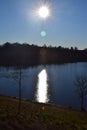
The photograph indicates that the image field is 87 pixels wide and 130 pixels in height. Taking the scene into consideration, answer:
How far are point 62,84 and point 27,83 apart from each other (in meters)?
15.9

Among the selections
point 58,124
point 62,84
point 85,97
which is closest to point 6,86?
point 62,84

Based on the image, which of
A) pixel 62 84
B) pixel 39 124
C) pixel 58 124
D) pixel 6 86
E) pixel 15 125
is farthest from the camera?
pixel 62 84

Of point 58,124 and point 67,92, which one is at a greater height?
point 67,92

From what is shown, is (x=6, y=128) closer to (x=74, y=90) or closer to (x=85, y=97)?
(x=85, y=97)

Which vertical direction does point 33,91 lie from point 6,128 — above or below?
above

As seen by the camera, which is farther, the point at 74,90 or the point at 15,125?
the point at 74,90

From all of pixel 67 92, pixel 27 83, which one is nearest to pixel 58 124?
pixel 67 92

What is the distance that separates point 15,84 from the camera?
112 m

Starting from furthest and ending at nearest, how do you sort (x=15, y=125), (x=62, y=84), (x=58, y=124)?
(x=62, y=84) → (x=58, y=124) → (x=15, y=125)

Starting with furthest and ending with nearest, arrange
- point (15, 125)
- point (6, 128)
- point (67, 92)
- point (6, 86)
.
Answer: point (6, 86)
point (67, 92)
point (15, 125)
point (6, 128)

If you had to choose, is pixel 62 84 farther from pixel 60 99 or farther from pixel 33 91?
pixel 60 99

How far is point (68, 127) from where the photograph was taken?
27000mm

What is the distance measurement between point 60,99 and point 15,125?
6444 cm

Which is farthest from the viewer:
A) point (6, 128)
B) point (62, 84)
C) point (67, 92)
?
point (62, 84)
